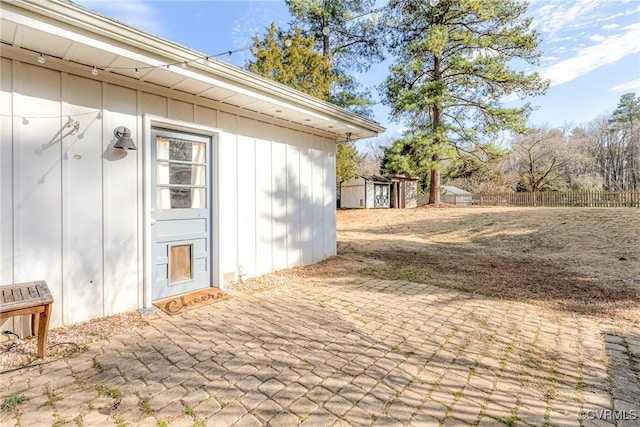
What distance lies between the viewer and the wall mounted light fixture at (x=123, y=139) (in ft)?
10.8

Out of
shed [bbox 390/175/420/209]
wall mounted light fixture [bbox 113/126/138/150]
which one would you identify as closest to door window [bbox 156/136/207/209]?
wall mounted light fixture [bbox 113/126/138/150]

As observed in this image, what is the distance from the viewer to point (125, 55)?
9.64 ft

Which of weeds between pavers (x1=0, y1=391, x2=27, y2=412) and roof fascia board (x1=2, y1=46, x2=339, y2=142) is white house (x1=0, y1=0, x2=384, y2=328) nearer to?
roof fascia board (x1=2, y1=46, x2=339, y2=142)

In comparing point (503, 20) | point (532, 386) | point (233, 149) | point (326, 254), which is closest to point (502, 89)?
point (503, 20)

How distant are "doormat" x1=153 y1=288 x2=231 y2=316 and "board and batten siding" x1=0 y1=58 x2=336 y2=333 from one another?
0.22 metres

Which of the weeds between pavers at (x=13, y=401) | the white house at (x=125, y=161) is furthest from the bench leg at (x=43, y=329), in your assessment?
the white house at (x=125, y=161)

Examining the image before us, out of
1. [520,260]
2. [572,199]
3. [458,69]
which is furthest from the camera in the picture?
[572,199]

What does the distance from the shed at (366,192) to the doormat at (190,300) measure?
60.4 ft

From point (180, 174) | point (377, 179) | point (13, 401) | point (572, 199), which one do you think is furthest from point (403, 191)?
point (13, 401)

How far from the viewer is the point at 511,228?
1005cm

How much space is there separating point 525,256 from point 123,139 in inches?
317

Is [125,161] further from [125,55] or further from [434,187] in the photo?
[434,187]

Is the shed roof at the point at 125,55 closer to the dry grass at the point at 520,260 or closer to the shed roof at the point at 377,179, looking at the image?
the dry grass at the point at 520,260

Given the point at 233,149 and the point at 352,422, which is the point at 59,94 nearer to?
the point at 233,149
